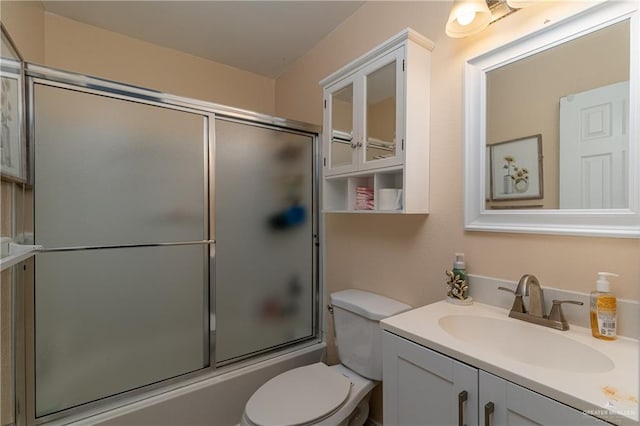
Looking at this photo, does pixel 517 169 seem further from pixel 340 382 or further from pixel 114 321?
pixel 114 321

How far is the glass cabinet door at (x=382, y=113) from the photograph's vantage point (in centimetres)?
127

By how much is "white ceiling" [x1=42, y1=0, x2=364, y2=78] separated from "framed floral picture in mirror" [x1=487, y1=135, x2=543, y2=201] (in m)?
1.24

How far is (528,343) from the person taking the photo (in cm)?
92

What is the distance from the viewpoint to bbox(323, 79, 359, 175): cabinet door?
4.82 ft

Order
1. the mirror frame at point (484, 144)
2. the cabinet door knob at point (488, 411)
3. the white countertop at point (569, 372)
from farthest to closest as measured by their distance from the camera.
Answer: the mirror frame at point (484, 144)
the cabinet door knob at point (488, 411)
the white countertop at point (569, 372)

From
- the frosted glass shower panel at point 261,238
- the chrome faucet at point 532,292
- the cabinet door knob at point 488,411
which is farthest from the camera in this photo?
the frosted glass shower panel at point 261,238

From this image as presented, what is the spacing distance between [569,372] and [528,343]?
0.84 ft

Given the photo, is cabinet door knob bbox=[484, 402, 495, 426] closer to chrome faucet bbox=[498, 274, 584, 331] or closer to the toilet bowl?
chrome faucet bbox=[498, 274, 584, 331]

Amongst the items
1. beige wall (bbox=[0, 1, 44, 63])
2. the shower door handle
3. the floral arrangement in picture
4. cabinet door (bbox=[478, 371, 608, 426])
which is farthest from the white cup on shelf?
beige wall (bbox=[0, 1, 44, 63])

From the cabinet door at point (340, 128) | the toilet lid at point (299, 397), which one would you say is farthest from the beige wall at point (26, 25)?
the toilet lid at point (299, 397)

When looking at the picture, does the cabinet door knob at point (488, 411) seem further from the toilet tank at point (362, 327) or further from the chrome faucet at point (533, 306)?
the toilet tank at point (362, 327)

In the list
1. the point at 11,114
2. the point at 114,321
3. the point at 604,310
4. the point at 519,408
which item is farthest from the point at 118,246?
the point at 604,310

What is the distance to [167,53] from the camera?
214 cm

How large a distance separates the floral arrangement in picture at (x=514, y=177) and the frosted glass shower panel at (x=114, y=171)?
1433 mm
